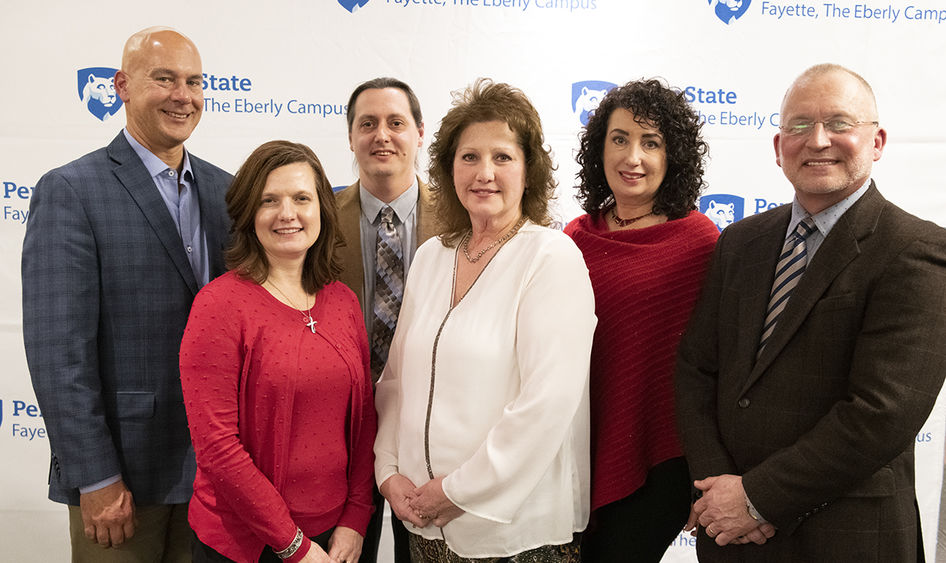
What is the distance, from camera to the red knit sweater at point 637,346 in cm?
188

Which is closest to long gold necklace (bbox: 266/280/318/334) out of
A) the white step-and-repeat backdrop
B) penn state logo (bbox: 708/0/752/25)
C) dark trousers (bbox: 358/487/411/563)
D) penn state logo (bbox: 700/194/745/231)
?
dark trousers (bbox: 358/487/411/563)

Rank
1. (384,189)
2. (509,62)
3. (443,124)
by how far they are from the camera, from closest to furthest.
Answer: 1. (443,124)
2. (384,189)
3. (509,62)

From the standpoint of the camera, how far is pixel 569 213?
11.5ft

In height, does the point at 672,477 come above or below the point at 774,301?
below

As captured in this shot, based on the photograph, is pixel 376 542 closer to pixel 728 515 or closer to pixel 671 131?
pixel 728 515

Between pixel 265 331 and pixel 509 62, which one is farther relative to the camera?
pixel 509 62

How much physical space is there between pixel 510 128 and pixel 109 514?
164 centimetres

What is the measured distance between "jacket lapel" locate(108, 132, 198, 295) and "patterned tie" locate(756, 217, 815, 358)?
1.68 m

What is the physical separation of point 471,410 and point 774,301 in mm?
834

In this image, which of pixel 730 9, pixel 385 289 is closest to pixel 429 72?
pixel 385 289

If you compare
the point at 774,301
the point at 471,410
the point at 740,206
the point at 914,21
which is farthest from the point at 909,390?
the point at 914,21

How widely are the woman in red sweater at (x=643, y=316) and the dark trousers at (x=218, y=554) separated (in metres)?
0.76

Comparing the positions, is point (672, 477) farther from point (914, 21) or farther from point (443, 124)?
point (914, 21)

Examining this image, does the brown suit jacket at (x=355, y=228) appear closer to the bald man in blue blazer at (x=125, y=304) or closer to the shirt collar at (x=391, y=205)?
the shirt collar at (x=391, y=205)
